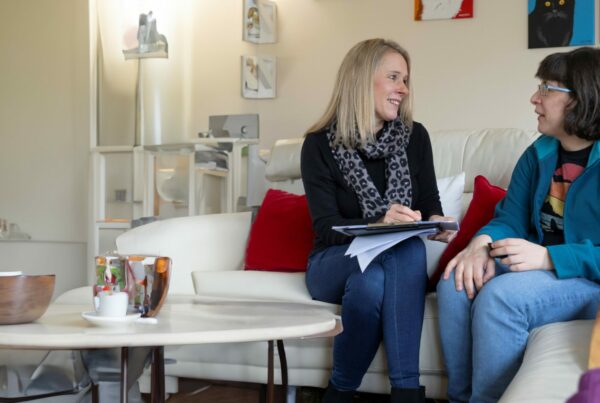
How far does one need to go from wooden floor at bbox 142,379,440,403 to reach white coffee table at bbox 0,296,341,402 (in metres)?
0.84

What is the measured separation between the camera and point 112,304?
4.34ft

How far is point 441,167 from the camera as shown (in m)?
2.59

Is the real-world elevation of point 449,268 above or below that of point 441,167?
below

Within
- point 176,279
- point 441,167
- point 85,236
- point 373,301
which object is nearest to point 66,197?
point 85,236

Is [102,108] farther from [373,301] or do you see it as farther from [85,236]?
[373,301]

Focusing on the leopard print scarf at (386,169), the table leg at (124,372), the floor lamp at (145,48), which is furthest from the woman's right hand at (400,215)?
the floor lamp at (145,48)

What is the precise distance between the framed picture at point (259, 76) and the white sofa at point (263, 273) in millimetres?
1434

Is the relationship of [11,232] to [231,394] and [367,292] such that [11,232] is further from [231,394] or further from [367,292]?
[367,292]

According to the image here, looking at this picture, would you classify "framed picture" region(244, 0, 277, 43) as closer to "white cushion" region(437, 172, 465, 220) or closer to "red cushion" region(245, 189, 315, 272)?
"red cushion" region(245, 189, 315, 272)

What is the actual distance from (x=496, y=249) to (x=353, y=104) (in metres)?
0.72

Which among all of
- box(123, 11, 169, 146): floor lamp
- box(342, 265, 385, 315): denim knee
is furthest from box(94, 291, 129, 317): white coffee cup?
box(123, 11, 169, 146): floor lamp

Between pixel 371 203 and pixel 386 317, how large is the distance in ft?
1.23

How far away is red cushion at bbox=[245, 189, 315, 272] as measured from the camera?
240cm

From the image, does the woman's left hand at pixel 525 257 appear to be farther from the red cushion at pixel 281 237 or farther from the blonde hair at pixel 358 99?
the red cushion at pixel 281 237
